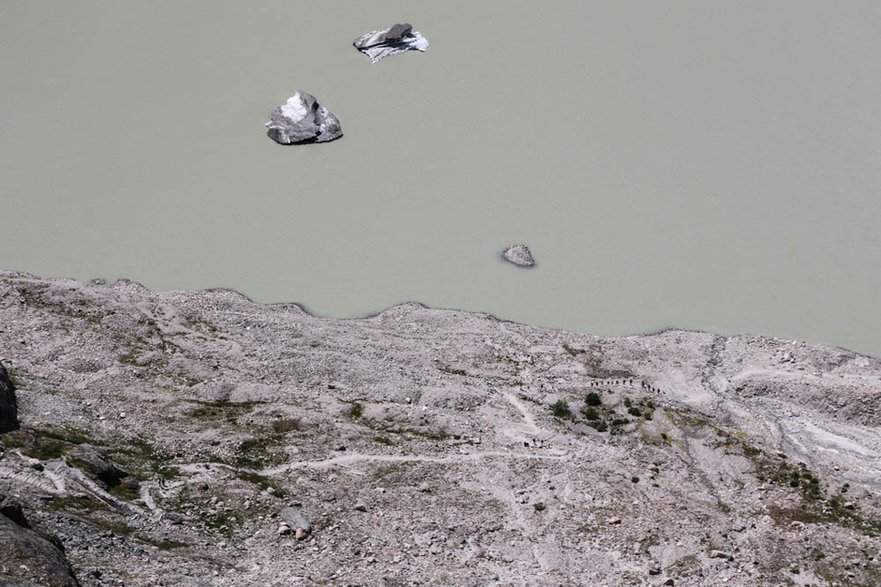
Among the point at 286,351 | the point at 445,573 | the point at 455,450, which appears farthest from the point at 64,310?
the point at 445,573

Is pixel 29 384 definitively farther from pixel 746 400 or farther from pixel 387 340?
pixel 746 400

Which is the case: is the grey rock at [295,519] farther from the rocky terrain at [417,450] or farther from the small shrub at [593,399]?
the small shrub at [593,399]

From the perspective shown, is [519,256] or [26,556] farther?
[519,256]

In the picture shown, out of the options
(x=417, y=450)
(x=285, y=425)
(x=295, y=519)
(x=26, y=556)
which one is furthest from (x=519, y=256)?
Result: (x=26, y=556)

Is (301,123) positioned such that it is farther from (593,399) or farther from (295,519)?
(295,519)

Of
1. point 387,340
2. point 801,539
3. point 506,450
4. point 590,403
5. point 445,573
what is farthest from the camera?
point 387,340

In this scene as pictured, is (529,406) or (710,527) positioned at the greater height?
(529,406)
